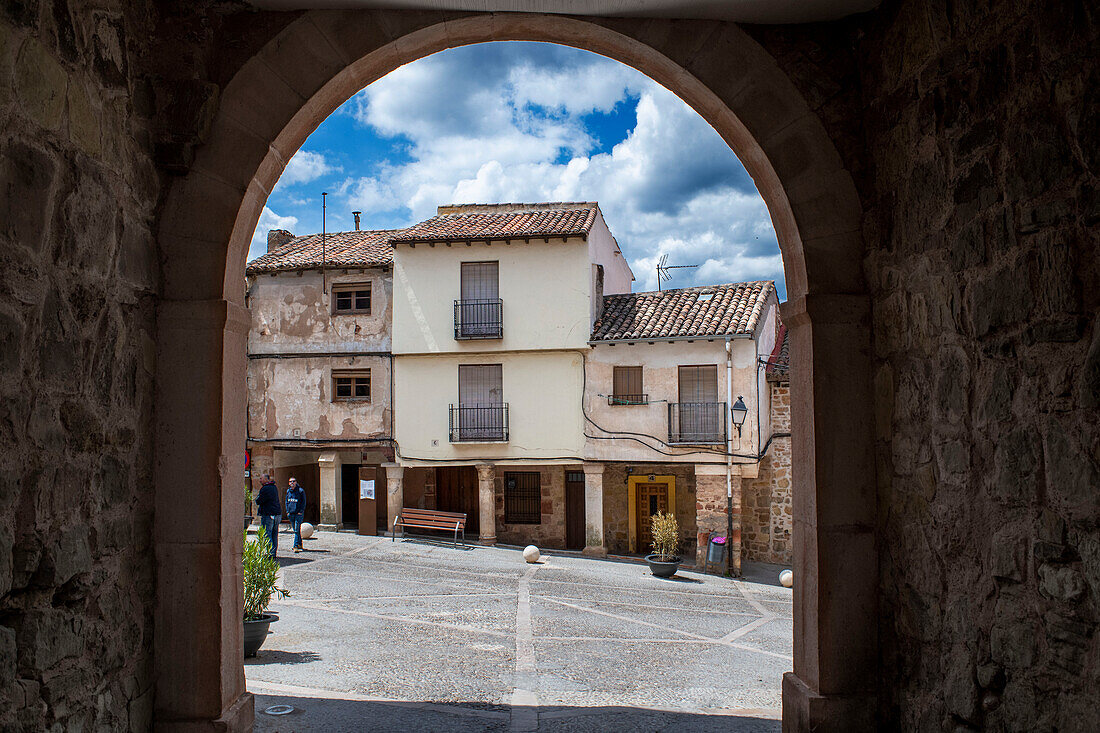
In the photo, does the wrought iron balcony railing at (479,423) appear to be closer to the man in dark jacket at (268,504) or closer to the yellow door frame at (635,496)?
the yellow door frame at (635,496)

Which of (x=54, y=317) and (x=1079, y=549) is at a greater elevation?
(x=54, y=317)

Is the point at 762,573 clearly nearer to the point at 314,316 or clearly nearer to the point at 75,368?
the point at 314,316

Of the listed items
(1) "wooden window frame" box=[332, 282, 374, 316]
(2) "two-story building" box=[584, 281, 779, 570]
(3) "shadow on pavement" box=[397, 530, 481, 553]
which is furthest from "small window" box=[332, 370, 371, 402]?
(2) "two-story building" box=[584, 281, 779, 570]

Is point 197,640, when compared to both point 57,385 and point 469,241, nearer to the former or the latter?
point 57,385

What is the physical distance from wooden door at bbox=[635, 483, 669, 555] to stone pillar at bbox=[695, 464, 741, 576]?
6.47 feet

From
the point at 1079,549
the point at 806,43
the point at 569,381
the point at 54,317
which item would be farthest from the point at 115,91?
the point at 569,381

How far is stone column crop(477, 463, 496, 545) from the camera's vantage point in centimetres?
1827

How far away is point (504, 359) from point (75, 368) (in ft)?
51.7

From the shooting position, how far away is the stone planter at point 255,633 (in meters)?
6.04

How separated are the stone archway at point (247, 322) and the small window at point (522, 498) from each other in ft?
52.2

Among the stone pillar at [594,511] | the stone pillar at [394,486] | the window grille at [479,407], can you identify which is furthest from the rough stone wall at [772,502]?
the stone pillar at [394,486]

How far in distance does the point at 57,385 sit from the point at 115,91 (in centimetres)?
118

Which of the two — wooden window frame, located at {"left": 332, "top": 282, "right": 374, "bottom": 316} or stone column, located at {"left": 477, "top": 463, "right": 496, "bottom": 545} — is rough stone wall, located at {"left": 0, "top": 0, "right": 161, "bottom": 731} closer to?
stone column, located at {"left": 477, "top": 463, "right": 496, "bottom": 545}

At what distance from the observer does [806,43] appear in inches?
138
